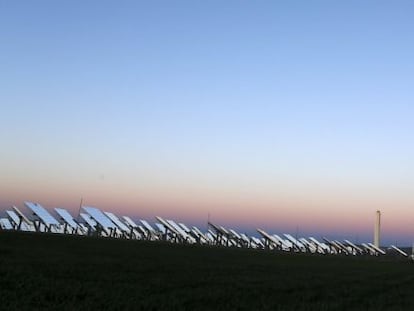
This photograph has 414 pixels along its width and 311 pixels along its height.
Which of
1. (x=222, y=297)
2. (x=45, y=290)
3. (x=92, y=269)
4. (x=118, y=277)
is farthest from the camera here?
(x=92, y=269)

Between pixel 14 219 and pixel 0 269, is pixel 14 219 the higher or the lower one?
the higher one

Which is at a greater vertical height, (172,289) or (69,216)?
(69,216)

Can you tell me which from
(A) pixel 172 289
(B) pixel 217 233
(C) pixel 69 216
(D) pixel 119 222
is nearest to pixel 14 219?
(C) pixel 69 216

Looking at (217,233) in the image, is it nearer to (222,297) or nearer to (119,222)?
(119,222)

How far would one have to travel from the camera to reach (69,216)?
90.1m

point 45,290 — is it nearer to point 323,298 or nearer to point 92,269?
point 92,269

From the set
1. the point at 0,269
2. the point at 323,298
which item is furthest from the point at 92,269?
the point at 323,298

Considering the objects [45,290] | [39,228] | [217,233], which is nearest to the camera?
[45,290]

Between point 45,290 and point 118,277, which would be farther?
point 118,277

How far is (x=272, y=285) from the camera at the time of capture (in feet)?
77.3

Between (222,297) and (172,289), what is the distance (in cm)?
193

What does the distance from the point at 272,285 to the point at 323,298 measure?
3423 millimetres

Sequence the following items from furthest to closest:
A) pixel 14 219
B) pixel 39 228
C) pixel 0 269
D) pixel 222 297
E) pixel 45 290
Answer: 1. pixel 14 219
2. pixel 39 228
3. pixel 0 269
4. pixel 222 297
5. pixel 45 290

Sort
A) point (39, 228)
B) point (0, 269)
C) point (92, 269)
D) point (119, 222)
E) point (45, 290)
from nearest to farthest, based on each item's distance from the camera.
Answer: point (45, 290) < point (0, 269) < point (92, 269) < point (39, 228) < point (119, 222)
